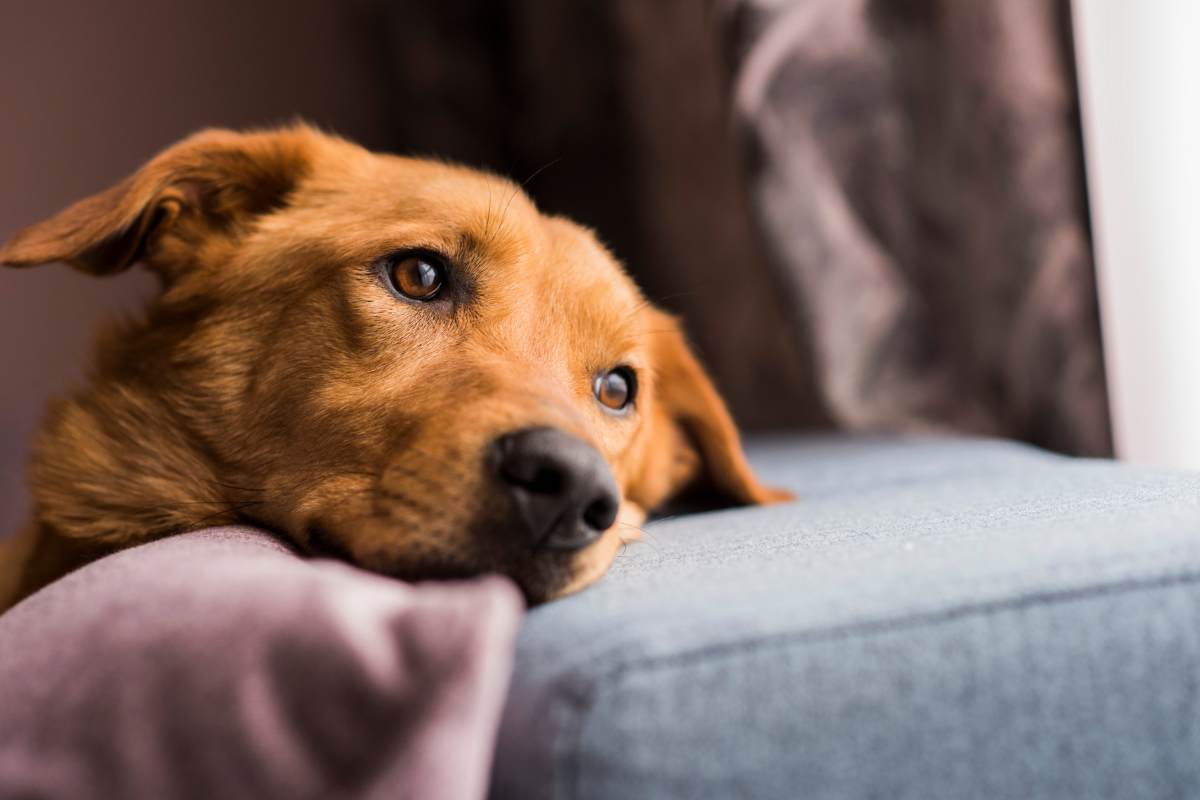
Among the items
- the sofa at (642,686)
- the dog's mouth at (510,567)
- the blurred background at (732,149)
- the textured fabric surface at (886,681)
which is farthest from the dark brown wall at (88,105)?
the textured fabric surface at (886,681)

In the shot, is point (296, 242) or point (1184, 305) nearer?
point (296, 242)

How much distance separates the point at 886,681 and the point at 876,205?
219 centimetres

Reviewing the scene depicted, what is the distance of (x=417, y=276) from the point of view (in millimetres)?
1424

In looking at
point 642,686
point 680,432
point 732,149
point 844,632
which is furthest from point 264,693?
point 732,149

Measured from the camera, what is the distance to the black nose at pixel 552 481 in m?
1.06

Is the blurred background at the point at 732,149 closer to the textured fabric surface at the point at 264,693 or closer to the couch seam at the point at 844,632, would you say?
the textured fabric surface at the point at 264,693

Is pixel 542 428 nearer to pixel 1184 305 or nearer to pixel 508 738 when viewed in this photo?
pixel 508 738

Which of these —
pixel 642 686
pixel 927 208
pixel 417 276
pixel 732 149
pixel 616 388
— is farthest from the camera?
pixel 732 149

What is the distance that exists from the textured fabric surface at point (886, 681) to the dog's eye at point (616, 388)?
731mm

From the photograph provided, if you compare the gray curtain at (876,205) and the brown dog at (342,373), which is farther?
the gray curtain at (876,205)

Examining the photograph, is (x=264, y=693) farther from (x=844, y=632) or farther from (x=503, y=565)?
(x=844, y=632)

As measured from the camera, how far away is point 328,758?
755 mm

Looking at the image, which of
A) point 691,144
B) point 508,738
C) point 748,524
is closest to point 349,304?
point 748,524

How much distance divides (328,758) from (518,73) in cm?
402
